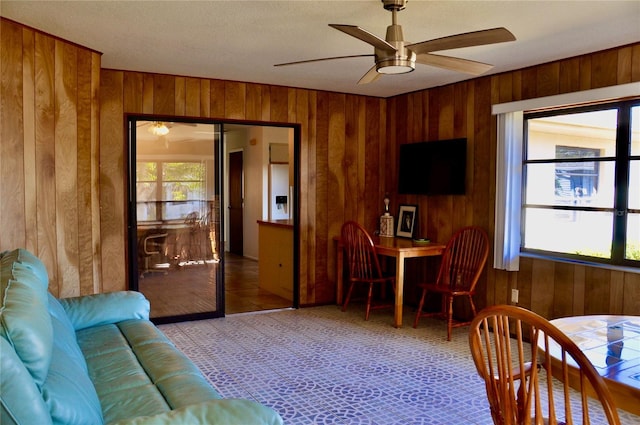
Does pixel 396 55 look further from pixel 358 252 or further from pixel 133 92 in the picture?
pixel 133 92

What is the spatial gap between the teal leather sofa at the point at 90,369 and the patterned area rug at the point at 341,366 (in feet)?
2.82

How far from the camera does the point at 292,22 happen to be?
3.11 metres

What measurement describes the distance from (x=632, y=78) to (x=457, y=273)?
2.17 metres

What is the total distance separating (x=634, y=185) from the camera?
11.7ft

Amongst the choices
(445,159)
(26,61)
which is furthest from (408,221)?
(26,61)

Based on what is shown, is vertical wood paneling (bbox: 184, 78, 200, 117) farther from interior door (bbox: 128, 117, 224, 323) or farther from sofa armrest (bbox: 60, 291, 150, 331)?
sofa armrest (bbox: 60, 291, 150, 331)

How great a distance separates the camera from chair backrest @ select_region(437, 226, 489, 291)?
4570 mm

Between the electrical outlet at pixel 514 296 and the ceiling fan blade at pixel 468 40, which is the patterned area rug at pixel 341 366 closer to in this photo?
the electrical outlet at pixel 514 296

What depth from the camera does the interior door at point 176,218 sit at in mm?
4625

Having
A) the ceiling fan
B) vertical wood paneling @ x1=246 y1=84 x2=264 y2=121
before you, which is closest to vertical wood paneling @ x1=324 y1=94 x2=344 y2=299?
vertical wood paneling @ x1=246 y1=84 x2=264 y2=121

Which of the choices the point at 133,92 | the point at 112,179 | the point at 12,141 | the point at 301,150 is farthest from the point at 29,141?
the point at 301,150

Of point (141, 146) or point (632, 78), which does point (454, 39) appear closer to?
point (632, 78)

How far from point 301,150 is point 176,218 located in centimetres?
149

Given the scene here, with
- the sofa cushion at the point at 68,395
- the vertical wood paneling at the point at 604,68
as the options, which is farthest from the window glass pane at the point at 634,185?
the sofa cushion at the point at 68,395
